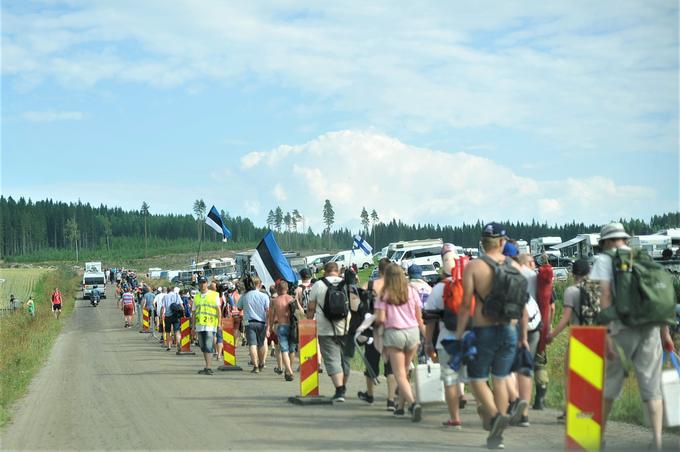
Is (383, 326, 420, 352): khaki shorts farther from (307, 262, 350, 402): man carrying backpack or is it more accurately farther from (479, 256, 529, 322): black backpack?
(479, 256, 529, 322): black backpack

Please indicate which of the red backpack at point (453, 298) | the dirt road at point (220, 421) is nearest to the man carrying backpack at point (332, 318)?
the dirt road at point (220, 421)

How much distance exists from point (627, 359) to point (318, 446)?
3140mm

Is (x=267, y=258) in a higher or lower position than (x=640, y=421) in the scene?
higher

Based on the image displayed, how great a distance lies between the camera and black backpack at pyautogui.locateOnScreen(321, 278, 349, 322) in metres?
13.1

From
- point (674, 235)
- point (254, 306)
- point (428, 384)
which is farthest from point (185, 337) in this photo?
point (674, 235)

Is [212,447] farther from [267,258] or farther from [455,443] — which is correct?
[267,258]

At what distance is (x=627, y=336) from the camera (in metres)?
8.29

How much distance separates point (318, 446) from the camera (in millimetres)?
9422

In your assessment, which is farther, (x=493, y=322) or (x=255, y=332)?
(x=255, y=332)

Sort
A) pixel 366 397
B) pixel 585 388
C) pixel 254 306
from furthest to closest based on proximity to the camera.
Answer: pixel 254 306
pixel 366 397
pixel 585 388

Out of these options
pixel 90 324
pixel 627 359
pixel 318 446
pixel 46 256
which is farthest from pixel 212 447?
pixel 46 256

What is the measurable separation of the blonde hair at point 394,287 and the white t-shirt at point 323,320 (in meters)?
2.29

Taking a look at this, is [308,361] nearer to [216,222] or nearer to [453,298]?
[453,298]

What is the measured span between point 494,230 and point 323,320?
4659 millimetres
